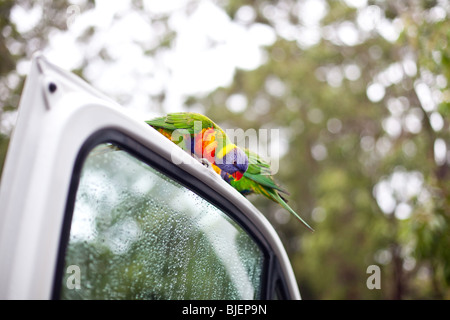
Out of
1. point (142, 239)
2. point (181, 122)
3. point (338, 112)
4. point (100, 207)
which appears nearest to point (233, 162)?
point (181, 122)

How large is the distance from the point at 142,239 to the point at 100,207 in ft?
0.61

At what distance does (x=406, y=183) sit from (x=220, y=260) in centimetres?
739

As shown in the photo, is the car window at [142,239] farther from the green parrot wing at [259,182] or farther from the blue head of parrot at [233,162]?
the green parrot wing at [259,182]

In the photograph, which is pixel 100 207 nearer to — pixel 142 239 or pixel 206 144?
pixel 142 239

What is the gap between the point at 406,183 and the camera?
25.7 ft

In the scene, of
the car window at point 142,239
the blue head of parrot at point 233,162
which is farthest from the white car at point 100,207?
the blue head of parrot at point 233,162

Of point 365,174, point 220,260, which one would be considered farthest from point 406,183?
point 220,260

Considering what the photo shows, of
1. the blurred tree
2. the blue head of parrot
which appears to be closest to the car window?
the blue head of parrot

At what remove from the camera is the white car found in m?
0.61

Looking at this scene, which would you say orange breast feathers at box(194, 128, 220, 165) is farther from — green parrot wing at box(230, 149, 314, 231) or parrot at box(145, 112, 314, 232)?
green parrot wing at box(230, 149, 314, 231)

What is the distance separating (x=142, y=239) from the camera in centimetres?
97

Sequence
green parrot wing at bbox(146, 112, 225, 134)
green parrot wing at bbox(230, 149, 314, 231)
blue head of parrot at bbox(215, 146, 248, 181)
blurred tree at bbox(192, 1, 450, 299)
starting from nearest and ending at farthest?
1. green parrot wing at bbox(146, 112, 225, 134)
2. blue head of parrot at bbox(215, 146, 248, 181)
3. green parrot wing at bbox(230, 149, 314, 231)
4. blurred tree at bbox(192, 1, 450, 299)

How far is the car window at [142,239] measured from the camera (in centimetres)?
76

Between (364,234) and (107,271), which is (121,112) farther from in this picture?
(364,234)
